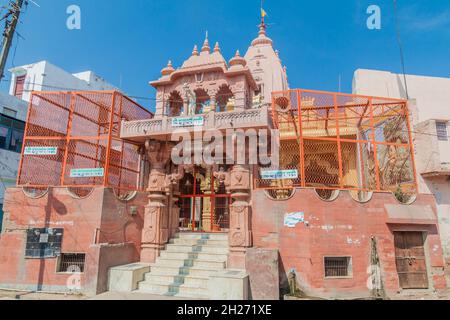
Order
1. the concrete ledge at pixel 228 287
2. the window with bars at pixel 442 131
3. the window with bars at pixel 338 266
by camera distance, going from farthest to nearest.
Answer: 1. the window with bars at pixel 442 131
2. the window with bars at pixel 338 266
3. the concrete ledge at pixel 228 287

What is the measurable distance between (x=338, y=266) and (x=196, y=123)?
6.95 m

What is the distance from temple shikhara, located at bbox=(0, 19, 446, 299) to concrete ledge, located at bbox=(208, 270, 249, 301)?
4cm

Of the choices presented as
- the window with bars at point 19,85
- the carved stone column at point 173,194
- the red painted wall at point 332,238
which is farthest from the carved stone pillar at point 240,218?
the window with bars at point 19,85

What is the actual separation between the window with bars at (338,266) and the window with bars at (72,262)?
8203 millimetres

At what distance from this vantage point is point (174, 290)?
8961mm

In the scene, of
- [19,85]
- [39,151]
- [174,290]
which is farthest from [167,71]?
[19,85]

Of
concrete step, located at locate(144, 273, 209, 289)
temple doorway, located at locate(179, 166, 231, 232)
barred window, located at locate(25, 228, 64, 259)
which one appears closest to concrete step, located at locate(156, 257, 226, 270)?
concrete step, located at locate(144, 273, 209, 289)

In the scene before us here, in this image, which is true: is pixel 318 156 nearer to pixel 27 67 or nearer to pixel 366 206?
pixel 366 206

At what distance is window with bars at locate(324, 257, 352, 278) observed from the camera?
365 inches

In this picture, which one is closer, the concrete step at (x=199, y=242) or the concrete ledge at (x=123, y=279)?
the concrete ledge at (x=123, y=279)

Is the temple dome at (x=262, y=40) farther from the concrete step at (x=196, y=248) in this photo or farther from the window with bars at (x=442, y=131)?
the concrete step at (x=196, y=248)

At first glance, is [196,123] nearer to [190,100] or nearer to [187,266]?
[190,100]

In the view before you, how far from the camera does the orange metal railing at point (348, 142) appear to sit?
36.6 feet

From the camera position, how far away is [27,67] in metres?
25.3
